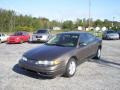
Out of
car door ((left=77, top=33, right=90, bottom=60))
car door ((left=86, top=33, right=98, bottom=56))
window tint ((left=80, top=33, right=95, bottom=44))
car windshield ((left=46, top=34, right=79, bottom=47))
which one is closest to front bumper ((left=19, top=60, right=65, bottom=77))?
car door ((left=77, top=33, right=90, bottom=60))

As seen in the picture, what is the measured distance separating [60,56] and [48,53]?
18.3 inches

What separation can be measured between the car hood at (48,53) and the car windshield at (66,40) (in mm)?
377

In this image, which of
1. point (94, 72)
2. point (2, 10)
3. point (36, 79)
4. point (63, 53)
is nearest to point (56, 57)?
point (63, 53)

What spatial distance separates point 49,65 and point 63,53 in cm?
75

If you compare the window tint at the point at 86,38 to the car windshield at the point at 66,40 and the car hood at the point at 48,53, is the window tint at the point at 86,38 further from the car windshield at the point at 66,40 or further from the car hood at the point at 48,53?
the car hood at the point at 48,53

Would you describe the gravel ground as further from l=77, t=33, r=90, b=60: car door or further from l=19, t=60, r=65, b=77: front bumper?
l=77, t=33, r=90, b=60: car door

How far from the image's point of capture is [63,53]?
23.7ft

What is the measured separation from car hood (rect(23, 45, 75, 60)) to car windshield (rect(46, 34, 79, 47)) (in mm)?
377

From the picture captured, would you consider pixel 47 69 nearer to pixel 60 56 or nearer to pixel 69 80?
pixel 60 56

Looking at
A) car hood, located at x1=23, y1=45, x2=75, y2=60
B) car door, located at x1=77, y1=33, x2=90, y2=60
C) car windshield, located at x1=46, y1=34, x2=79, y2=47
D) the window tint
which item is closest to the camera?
car hood, located at x1=23, y1=45, x2=75, y2=60

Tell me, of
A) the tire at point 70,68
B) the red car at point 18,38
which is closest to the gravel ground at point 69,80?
the tire at point 70,68

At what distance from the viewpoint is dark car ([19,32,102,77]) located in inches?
268

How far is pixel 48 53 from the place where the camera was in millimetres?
7262

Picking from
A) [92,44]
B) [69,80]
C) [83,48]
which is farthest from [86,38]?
[69,80]
